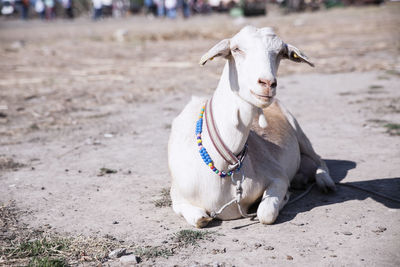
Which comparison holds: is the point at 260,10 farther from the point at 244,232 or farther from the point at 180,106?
the point at 244,232

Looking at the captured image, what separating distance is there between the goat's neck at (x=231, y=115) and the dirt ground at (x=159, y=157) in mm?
736

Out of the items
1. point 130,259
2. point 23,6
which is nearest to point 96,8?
point 23,6

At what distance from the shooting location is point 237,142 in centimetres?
406

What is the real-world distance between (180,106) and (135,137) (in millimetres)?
1909

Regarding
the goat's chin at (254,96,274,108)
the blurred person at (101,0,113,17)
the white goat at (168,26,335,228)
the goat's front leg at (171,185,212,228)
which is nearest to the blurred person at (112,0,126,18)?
the blurred person at (101,0,113,17)

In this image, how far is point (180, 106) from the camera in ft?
29.7

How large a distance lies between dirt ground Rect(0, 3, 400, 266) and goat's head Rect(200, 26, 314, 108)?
1140mm

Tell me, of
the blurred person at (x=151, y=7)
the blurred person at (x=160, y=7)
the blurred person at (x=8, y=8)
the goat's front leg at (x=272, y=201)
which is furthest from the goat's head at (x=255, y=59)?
the blurred person at (x=8, y=8)

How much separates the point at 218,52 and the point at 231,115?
0.50 m

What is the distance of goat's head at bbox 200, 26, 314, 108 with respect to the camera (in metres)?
3.64

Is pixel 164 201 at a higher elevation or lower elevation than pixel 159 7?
lower

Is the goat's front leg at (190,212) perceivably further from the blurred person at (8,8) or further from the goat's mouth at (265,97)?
the blurred person at (8,8)

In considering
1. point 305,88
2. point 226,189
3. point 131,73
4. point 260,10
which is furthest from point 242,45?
point 260,10

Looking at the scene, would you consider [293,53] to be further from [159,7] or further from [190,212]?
[159,7]
